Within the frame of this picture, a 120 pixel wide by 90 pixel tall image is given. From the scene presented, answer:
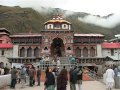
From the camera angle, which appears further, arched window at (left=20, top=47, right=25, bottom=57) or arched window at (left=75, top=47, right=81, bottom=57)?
arched window at (left=75, top=47, right=81, bottom=57)

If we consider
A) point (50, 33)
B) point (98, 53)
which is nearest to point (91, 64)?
point (98, 53)

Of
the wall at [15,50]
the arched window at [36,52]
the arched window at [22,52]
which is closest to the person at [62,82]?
the arched window at [36,52]

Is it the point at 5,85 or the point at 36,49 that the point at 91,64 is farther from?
the point at 5,85

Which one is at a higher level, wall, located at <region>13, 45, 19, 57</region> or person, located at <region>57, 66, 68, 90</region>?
wall, located at <region>13, 45, 19, 57</region>

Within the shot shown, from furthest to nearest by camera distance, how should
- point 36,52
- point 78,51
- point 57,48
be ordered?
point 78,51
point 57,48
point 36,52

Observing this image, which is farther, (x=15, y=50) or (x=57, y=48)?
(x=57, y=48)

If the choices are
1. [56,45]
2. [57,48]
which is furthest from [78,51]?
[56,45]

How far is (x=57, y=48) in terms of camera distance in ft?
213

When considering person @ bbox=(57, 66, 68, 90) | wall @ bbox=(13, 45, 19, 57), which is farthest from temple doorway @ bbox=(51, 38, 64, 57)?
person @ bbox=(57, 66, 68, 90)

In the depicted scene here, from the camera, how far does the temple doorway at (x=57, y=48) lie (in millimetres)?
64125

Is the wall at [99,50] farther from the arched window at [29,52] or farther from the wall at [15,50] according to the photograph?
the wall at [15,50]

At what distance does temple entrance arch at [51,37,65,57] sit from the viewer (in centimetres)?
6412

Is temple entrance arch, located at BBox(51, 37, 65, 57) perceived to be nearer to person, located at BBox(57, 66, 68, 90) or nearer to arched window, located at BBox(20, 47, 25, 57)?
arched window, located at BBox(20, 47, 25, 57)

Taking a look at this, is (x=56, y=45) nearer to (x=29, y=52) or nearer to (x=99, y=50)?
(x=29, y=52)
